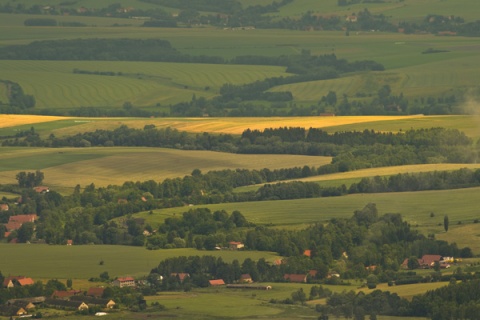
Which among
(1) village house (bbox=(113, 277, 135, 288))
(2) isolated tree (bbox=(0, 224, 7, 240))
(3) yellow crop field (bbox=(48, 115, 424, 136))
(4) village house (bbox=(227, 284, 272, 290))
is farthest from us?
(3) yellow crop field (bbox=(48, 115, 424, 136))

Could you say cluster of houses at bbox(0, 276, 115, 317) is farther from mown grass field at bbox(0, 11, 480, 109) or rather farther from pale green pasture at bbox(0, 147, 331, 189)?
mown grass field at bbox(0, 11, 480, 109)

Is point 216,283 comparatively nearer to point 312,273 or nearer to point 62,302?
point 312,273

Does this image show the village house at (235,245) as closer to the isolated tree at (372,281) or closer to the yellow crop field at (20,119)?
the isolated tree at (372,281)

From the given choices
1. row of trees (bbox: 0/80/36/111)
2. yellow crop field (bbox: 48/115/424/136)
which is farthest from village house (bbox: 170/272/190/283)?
row of trees (bbox: 0/80/36/111)

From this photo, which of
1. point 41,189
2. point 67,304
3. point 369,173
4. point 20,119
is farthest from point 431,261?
point 20,119

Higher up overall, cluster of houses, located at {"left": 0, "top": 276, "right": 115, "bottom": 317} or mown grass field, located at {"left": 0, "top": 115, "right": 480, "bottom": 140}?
cluster of houses, located at {"left": 0, "top": 276, "right": 115, "bottom": 317}

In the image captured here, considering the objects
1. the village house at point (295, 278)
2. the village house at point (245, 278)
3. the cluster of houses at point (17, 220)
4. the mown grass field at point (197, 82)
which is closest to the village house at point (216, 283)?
the village house at point (245, 278)
